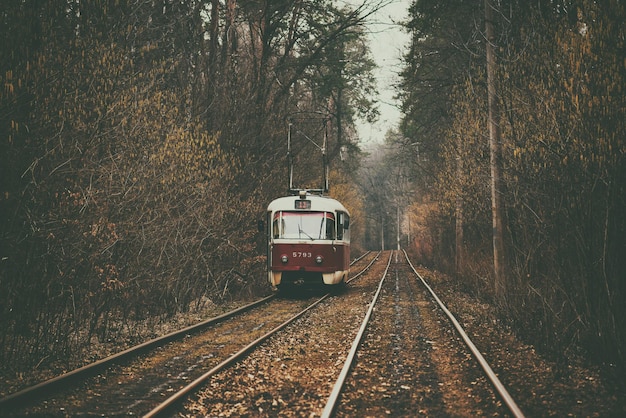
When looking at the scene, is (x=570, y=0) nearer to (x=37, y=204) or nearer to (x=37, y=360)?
(x=37, y=204)

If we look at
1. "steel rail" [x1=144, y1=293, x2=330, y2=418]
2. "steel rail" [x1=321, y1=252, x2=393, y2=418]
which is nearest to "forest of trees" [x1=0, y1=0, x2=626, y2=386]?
"steel rail" [x1=144, y1=293, x2=330, y2=418]

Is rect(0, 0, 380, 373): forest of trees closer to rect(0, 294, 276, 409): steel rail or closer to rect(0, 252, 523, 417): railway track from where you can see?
rect(0, 294, 276, 409): steel rail

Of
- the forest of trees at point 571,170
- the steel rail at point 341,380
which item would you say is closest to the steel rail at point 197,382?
the steel rail at point 341,380

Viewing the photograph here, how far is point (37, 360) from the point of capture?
9023 millimetres

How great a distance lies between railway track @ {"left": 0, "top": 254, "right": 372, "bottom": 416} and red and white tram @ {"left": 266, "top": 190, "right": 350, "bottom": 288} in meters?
5.96

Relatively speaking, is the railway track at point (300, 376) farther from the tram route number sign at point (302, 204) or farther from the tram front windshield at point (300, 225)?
the tram route number sign at point (302, 204)

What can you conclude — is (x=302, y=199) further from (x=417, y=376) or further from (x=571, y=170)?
(x=571, y=170)

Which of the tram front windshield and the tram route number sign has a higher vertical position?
the tram route number sign

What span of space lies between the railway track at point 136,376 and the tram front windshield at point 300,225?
20.4ft

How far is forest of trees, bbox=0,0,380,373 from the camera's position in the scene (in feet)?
27.6

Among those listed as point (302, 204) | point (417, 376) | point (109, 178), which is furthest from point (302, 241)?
point (417, 376)

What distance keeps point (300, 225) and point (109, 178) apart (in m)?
9.35

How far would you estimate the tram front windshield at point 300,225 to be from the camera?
1939 centimetres

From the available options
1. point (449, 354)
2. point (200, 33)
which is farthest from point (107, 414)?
point (200, 33)
